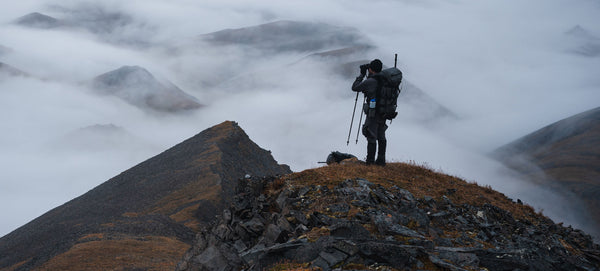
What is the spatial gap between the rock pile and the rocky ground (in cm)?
2

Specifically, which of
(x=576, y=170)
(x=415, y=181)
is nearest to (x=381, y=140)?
(x=415, y=181)

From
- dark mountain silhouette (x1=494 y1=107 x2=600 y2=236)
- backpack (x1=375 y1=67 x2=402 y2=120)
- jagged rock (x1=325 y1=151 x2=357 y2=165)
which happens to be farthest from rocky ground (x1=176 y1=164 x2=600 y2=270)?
dark mountain silhouette (x1=494 y1=107 x2=600 y2=236)

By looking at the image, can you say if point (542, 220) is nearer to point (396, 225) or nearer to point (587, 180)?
point (396, 225)

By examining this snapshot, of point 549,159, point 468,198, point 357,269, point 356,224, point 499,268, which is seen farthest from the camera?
point 549,159

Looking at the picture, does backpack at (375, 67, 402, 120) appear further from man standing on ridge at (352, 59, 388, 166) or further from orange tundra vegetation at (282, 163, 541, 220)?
orange tundra vegetation at (282, 163, 541, 220)

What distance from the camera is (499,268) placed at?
9.95 meters

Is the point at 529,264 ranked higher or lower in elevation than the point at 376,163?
lower

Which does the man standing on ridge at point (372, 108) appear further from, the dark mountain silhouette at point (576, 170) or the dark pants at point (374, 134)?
the dark mountain silhouette at point (576, 170)

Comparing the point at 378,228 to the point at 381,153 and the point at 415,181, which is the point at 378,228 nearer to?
the point at 415,181

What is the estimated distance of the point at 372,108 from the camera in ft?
49.9

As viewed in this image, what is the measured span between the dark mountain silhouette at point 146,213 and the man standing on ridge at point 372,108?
15104 millimetres

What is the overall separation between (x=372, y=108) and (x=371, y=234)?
5.32 m

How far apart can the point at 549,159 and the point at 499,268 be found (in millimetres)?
205451

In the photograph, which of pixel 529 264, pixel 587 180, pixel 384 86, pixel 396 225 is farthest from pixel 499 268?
pixel 587 180
